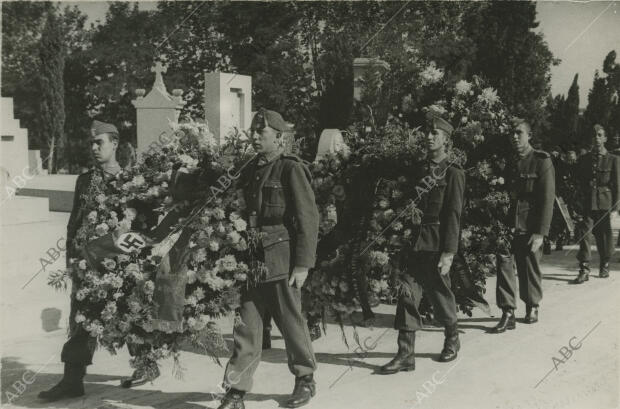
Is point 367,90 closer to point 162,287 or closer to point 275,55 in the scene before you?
point 162,287

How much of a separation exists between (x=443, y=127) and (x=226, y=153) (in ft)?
6.43

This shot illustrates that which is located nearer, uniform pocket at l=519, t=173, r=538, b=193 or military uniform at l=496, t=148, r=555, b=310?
military uniform at l=496, t=148, r=555, b=310

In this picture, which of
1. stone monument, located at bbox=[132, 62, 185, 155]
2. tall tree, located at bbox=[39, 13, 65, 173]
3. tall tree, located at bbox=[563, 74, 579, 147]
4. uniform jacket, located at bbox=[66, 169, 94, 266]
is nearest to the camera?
uniform jacket, located at bbox=[66, 169, 94, 266]

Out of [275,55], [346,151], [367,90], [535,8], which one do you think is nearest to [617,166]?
[367,90]

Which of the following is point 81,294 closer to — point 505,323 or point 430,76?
point 430,76

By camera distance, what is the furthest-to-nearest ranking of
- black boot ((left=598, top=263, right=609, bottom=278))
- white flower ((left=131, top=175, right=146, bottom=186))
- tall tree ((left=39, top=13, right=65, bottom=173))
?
1. tall tree ((left=39, top=13, right=65, bottom=173))
2. black boot ((left=598, top=263, right=609, bottom=278))
3. white flower ((left=131, top=175, right=146, bottom=186))

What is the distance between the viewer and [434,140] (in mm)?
5895

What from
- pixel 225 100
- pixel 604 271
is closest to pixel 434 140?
pixel 604 271

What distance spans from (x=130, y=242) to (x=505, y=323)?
407 cm

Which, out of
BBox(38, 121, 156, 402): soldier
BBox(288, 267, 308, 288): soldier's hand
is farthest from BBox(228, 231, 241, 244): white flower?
BBox(38, 121, 156, 402): soldier

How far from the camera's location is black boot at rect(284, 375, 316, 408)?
4801mm

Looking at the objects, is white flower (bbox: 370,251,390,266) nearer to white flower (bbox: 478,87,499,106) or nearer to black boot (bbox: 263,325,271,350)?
black boot (bbox: 263,325,271,350)

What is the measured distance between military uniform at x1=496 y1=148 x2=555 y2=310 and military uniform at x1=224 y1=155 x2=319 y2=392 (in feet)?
10.1

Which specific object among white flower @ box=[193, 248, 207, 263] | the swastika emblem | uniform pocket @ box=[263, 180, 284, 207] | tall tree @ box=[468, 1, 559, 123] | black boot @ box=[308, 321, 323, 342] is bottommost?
black boot @ box=[308, 321, 323, 342]
